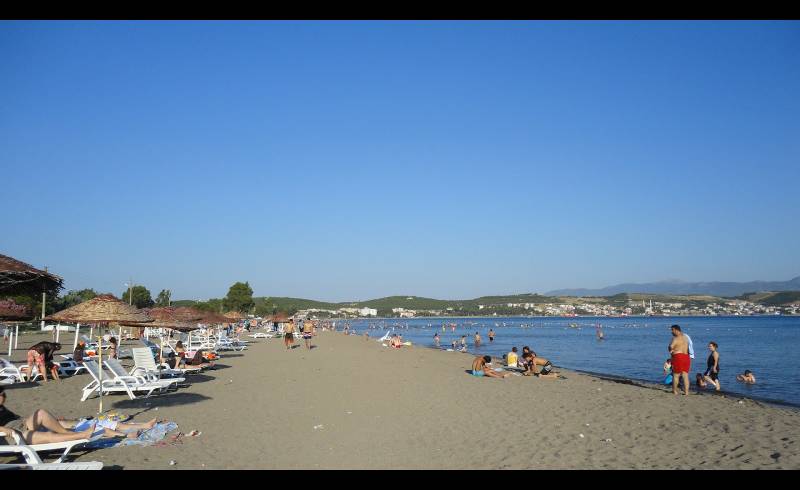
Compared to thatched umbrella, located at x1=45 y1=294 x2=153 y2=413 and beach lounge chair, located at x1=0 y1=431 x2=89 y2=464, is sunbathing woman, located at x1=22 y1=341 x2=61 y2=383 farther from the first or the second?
beach lounge chair, located at x1=0 y1=431 x2=89 y2=464

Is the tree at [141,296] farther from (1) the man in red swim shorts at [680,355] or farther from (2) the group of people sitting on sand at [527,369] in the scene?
(1) the man in red swim shorts at [680,355]

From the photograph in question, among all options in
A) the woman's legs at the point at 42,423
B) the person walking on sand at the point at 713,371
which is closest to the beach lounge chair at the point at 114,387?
the woman's legs at the point at 42,423

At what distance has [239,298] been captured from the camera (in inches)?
3187

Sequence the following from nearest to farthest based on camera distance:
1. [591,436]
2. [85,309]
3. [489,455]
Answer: [489,455], [591,436], [85,309]

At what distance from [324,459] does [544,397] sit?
6492mm

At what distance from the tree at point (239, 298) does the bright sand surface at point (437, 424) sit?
69.6 metres

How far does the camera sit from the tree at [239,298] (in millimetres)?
80144

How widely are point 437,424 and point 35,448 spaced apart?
16.3 feet
